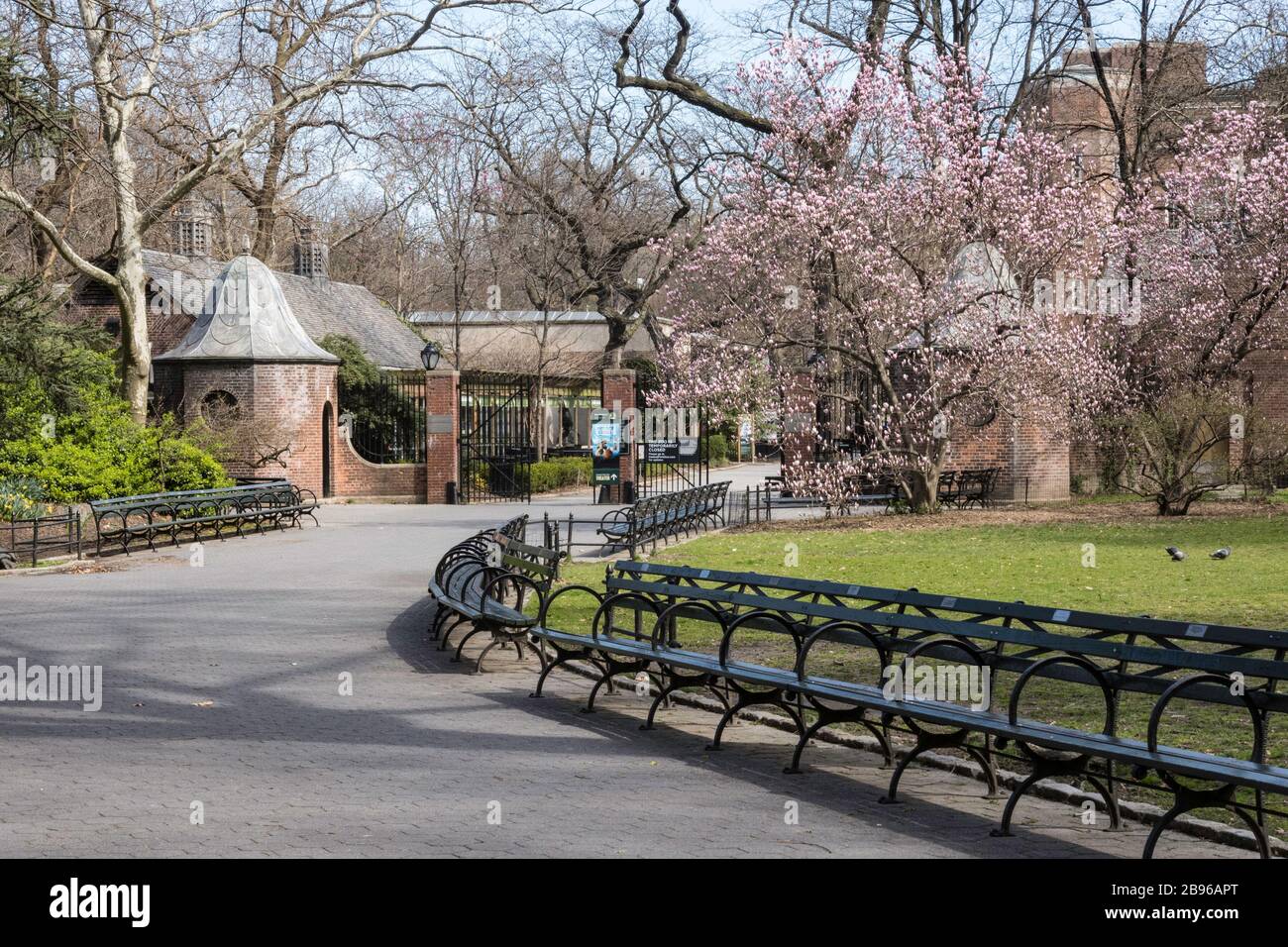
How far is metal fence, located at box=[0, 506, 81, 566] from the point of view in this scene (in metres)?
18.8

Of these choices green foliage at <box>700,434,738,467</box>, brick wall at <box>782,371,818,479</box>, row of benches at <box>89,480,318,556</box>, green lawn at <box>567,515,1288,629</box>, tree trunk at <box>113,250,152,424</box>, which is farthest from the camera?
green foliage at <box>700,434,738,467</box>

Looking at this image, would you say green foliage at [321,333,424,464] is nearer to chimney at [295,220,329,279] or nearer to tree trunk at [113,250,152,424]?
tree trunk at [113,250,152,424]

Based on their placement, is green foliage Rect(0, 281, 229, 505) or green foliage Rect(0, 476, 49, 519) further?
green foliage Rect(0, 281, 229, 505)

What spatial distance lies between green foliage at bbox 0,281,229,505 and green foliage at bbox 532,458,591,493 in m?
11.8

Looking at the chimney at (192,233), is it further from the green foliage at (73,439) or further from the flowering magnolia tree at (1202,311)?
the flowering magnolia tree at (1202,311)

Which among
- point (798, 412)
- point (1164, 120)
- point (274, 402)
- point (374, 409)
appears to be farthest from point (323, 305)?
point (1164, 120)

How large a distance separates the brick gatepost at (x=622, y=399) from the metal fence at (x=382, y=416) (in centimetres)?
629

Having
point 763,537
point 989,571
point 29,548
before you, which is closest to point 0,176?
point 29,548

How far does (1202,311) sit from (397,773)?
2272 centimetres

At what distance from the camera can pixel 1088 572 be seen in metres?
15.3

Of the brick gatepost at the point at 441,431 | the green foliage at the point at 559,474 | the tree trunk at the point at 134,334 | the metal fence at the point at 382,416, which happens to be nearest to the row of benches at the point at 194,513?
the tree trunk at the point at 134,334

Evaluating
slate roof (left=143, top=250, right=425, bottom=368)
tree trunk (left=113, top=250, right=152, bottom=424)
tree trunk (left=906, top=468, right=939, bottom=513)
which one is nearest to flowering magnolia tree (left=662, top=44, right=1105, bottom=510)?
tree trunk (left=906, top=468, right=939, bottom=513)

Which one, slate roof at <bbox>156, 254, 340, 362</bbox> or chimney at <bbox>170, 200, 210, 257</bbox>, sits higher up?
chimney at <bbox>170, 200, 210, 257</bbox>
